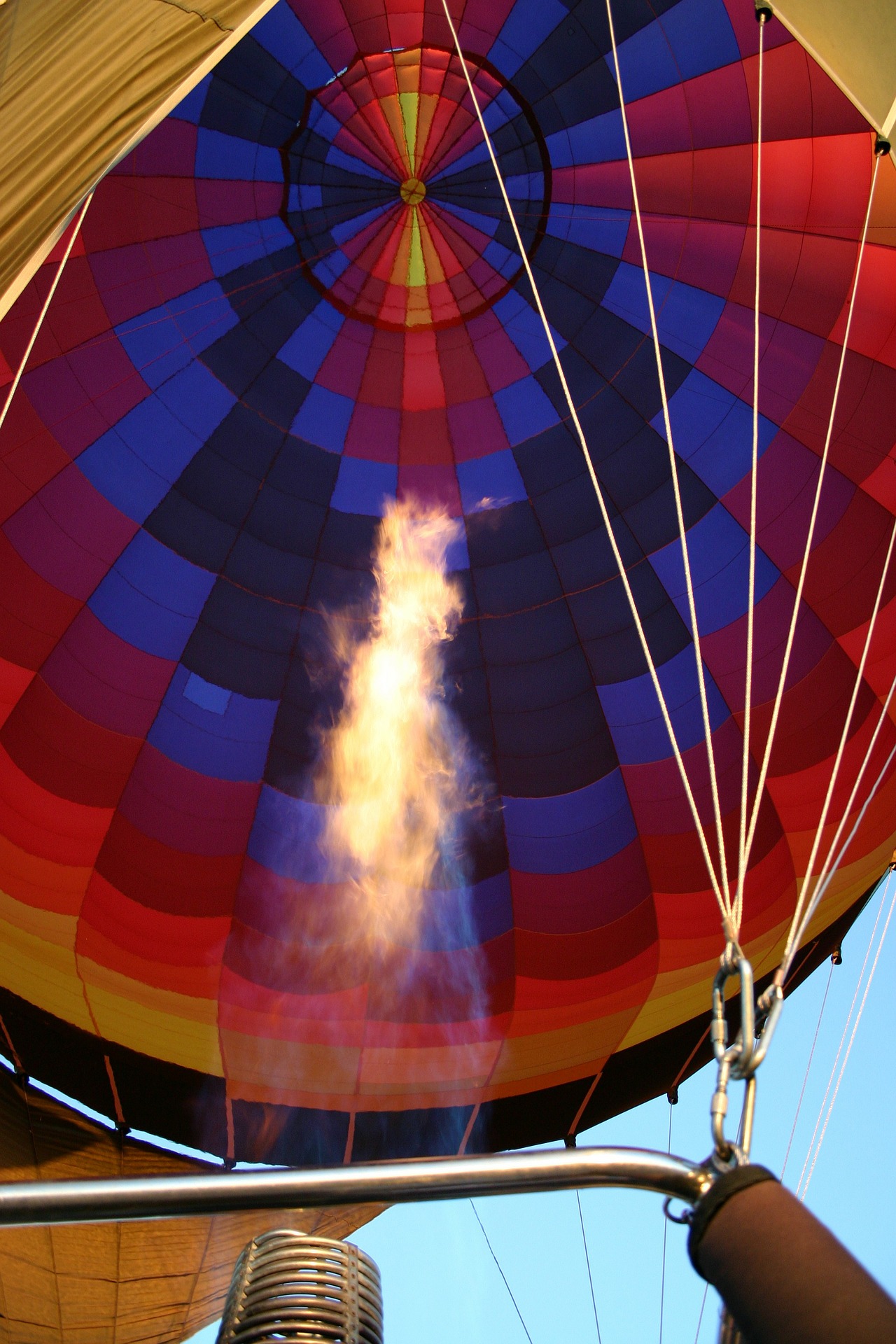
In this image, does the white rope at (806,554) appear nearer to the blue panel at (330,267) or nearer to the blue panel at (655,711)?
the blue panel at (655,711)

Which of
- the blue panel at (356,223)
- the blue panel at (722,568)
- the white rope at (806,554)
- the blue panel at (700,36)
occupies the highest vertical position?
the blue panel at (356,223)

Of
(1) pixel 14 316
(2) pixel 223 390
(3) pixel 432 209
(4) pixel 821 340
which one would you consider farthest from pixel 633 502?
(1) pixel 14 316

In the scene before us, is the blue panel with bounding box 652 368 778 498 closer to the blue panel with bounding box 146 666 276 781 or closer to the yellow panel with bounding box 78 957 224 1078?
the blue panel with bounding box 146 666 276 781

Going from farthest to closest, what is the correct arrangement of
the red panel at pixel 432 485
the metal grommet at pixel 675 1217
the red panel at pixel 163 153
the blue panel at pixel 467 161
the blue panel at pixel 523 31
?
the red panel at pixel 432 485 → the blue panel at pixel 467 161 → the red panel at pixel 163 153 → the blue panel at pixel 523 31 → the metal grommet at pixel 675 1217

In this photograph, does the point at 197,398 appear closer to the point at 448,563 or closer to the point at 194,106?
the point at 194,106

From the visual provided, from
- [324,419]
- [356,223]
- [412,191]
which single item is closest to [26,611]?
[324,419]

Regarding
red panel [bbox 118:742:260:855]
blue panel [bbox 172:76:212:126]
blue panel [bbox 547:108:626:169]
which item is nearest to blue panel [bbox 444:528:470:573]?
red panel [bbox 118:742:260:855]

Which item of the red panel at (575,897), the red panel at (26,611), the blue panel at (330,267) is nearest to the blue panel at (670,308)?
the blue panel at (330,267)
